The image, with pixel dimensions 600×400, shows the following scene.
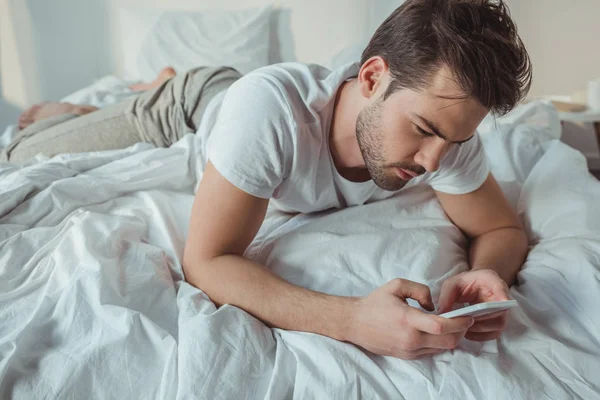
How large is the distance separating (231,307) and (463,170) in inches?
21.4

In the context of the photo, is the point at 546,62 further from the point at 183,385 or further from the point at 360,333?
the point at 183,385

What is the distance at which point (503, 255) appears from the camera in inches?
41.1

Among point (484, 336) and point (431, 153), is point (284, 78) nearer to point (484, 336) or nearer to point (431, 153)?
point (431, 153)

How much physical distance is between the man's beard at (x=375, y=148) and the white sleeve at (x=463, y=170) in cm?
15

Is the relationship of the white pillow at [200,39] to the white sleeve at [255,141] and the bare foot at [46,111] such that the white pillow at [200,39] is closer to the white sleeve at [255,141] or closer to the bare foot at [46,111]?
the bare foot at [46,111]

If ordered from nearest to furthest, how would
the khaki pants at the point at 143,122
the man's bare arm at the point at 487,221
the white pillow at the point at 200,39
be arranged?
1. the man's bare arm at the point at 487,221
2. the khaki pants at the point at 143,122
3. the white pillow at the point at 200,39

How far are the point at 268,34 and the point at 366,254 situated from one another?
1645mm

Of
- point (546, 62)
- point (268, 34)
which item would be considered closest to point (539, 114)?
point (546, 62)

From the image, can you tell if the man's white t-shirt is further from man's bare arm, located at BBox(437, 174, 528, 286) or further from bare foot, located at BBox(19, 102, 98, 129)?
→ bare foot, located at BBox(19, 102, 98, 129)

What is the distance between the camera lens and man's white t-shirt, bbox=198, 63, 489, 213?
0.94m

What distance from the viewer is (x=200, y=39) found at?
2.41 metres

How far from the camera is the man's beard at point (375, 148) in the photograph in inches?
37.7

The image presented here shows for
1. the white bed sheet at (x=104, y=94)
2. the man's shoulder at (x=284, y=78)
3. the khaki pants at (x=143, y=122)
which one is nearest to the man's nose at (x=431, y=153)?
the man's shoulder at (x=284, y=78)

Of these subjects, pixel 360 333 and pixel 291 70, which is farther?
pixel 291 70
